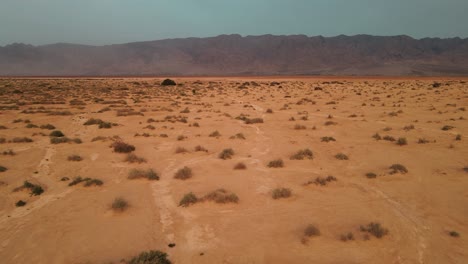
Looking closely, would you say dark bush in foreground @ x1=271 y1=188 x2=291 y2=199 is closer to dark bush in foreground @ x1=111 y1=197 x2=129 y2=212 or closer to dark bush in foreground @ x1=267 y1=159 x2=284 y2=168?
dark bush in foreground @ x1=267 y1=159 x2=284 y2=168

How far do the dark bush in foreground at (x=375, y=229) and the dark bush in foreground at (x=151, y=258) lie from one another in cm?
392

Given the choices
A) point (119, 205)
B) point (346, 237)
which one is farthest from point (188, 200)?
point (346, 237)

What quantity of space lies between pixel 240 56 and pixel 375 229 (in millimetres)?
174498

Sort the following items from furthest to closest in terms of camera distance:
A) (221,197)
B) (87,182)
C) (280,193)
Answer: (87,182)
(280,193)
(221,197)

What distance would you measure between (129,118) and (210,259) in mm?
19144

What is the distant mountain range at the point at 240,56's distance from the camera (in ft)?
519

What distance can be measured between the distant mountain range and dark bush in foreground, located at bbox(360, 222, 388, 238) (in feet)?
471

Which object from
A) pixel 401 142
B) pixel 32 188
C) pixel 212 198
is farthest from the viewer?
pixel 401 142

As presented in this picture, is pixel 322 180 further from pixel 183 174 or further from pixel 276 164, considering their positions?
pixel 183 174

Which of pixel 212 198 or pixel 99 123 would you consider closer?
pixel 212 198

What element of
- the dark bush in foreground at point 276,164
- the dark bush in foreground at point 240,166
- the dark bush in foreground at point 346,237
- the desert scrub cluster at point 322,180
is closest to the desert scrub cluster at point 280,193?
the desert scrub cluster at point 322,180

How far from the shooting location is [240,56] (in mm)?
177375

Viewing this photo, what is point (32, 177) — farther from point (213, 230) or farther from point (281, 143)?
point (281, 143)

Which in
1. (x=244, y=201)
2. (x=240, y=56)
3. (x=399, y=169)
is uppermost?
(x=240, y=56)
